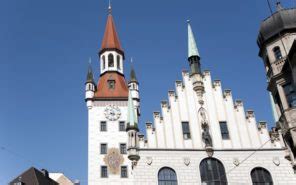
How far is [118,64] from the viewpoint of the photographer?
5159 cm

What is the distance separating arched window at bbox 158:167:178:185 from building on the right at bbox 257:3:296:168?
692 centimetres

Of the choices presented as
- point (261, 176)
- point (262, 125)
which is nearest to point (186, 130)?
point (262, 125)

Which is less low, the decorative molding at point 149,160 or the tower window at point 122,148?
the tower window at point 122,148

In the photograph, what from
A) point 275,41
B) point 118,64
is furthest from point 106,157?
point 275,41

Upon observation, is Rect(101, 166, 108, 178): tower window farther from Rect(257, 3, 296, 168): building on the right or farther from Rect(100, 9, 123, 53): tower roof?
Rect(257, 3, 296, 168): building on the right

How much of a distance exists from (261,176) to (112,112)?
22596 millimetres

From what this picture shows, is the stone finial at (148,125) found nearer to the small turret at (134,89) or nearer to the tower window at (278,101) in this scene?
the tower window at (278,101)

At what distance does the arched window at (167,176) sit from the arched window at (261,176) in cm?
485

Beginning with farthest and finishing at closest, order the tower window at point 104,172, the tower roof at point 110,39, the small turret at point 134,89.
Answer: the tower roof at point 110,39, the small turret at point 134,89, the tower window at point 104,172

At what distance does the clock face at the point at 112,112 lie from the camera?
43312 millimetres

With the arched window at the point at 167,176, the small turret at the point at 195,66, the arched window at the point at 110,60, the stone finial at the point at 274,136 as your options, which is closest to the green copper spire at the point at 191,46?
the small turret at the point at 195,66

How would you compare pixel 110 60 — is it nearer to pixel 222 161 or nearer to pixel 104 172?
pixel 104 172

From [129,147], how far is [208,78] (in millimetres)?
7790

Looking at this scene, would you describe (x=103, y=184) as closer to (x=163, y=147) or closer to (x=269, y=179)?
(x=163, y=147)
